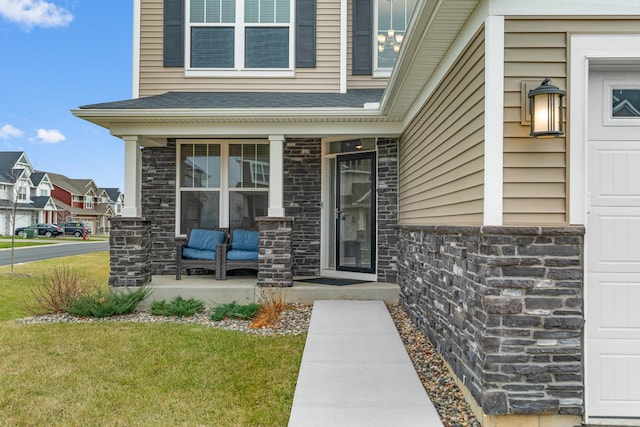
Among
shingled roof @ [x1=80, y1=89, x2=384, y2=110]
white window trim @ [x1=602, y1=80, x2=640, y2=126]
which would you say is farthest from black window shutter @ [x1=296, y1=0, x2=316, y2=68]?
white window trim @ [x1=602, y1=80, x2=640, y2=126]

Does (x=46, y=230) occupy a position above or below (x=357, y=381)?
above

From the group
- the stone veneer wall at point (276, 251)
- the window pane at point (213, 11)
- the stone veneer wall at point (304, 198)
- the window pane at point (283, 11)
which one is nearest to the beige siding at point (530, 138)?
the stone veneer wall at point (276, 251)

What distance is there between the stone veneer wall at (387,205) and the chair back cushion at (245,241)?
6.58 feet

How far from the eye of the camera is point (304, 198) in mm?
7750

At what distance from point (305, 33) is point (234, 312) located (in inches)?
196

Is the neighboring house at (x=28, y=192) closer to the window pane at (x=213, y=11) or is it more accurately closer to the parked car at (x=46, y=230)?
the parked car at (x=46, y=230)

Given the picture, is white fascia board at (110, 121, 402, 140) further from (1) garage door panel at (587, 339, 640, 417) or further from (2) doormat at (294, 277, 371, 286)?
(1) garage door panel at (587, 339, 640, 417)

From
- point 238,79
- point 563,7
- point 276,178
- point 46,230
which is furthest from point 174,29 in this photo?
point 46,230

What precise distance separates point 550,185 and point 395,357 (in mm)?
2016

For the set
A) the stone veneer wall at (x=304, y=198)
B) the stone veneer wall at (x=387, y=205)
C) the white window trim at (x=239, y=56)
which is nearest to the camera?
the stone veneer wall at (x=387, y=205)

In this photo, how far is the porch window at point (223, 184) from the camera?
7820 millimetres

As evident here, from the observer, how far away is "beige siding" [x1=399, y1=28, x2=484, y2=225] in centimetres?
316

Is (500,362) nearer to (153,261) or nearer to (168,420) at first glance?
(168,420)

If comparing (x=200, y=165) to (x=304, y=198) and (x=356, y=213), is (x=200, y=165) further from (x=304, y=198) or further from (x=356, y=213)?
(x=356, y=213)
